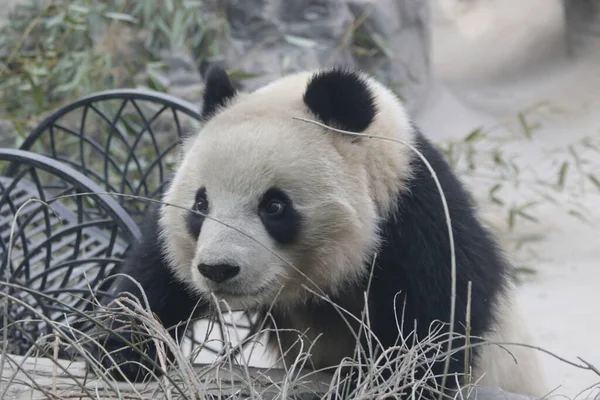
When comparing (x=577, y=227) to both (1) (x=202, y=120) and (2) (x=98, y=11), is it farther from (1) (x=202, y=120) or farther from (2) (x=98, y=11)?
(1) (x=202, y=120)

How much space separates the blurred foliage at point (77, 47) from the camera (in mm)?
3340

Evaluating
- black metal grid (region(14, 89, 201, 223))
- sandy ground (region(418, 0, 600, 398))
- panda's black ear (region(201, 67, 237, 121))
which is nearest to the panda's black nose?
panda's black ear (region(201, 67, 237, 121))

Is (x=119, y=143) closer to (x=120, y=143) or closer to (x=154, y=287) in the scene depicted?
(x=120, y=143)

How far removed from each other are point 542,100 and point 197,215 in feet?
17.1

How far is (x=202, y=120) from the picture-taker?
164 centimetres

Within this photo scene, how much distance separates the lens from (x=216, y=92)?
161 centimetres

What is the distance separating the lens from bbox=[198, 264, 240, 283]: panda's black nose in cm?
130

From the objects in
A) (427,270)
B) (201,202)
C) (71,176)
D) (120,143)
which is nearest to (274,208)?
(201,202)

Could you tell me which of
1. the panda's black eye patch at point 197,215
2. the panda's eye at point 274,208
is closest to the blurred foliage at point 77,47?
the panda's black eye patch at point 197,215

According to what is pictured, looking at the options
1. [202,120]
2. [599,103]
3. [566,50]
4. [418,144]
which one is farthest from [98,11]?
[566,50]

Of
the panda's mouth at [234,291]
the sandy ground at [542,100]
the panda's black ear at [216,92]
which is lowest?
the sandy ground at [542,100]

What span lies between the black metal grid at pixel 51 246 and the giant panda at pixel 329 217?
196 mm

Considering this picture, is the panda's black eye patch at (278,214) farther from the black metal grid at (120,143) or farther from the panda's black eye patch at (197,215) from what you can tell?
the black metal grid at (120,143)

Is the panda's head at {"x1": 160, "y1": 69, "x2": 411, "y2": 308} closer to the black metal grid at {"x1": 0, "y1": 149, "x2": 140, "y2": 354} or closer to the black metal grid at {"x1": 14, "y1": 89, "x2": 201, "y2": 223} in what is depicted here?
the black metal grid at {"x1": 0, "y1": 149, "x2": 140, "y2": 354}
